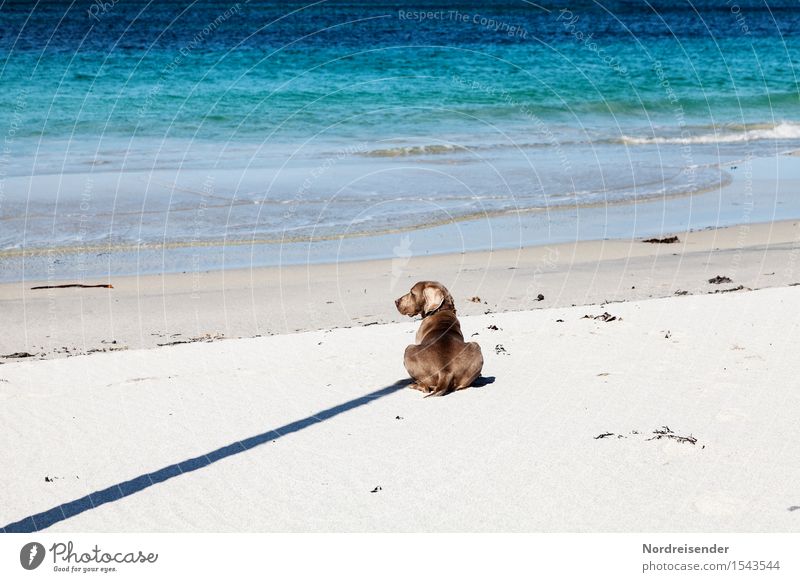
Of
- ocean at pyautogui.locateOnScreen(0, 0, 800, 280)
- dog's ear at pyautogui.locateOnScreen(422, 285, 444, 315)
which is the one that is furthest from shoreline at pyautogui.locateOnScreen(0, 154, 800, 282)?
dog's ear at pyautogui.locateOnScreen(422, 285, 444, 315)

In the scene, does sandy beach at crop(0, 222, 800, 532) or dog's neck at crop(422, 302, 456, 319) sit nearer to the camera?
sandy beach at crop(0, 222, 800, 532)

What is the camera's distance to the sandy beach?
679 cm

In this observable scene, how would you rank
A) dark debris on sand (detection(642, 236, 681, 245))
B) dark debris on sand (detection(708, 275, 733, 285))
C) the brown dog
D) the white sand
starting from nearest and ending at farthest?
the white sand < the brown dog < dark debris on sand (detection(708, 275, 733, 285)) < dark debris on sand (detection(642, 236, 681, 245))

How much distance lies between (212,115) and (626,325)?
81.7 ft

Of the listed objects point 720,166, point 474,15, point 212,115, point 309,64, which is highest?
point 474,15

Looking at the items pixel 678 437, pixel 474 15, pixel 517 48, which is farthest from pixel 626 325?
pixel 474 15

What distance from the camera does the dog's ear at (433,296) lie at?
32.5 feet

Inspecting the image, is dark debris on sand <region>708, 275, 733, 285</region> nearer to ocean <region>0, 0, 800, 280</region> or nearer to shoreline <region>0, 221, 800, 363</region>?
shoreline <region>0, 221, 800, 363</region>

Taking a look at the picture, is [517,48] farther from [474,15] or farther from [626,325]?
[626,325]

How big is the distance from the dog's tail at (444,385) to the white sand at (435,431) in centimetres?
8

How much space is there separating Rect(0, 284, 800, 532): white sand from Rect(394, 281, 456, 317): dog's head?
75 cm

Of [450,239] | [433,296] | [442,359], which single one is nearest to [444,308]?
[433,296]

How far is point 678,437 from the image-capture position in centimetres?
775

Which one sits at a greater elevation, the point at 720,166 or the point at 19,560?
the point at 720,166
